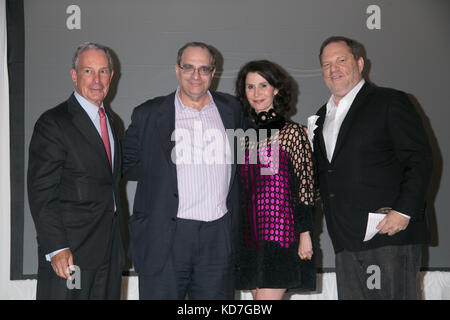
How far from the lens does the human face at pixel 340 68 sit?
9.09ft

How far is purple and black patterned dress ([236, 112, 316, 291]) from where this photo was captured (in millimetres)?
2742

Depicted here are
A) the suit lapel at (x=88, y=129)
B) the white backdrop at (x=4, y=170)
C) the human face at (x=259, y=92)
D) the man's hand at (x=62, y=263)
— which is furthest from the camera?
the white backdrop at (x=4, y=170)

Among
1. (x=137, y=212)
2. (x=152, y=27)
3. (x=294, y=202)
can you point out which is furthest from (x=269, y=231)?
(x=152, y=27)

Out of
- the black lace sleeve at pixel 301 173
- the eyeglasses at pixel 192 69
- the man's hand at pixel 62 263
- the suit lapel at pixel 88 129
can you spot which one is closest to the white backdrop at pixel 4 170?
the suit lapel at pixel 88 129

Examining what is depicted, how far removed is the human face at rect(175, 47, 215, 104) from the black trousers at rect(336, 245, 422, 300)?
1.35 m

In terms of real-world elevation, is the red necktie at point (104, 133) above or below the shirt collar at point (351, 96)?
below

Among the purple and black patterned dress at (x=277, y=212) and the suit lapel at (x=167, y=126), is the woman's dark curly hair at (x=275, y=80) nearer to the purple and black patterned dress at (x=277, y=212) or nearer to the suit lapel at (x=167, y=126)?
the purple and black patterned dress at (x=277, y=212)

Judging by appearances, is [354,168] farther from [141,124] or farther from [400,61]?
[400,61]

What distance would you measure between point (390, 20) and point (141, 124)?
2.84 metres

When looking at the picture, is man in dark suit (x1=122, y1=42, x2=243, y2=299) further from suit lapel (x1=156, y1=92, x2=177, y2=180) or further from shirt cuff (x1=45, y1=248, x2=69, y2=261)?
shirt cuff (x1=45, y1=248, x2=69, y2=261)

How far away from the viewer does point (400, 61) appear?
4.32 metres

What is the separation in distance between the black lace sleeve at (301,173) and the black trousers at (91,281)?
43.1 inches

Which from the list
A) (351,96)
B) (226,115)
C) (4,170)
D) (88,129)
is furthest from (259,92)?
(4,170)

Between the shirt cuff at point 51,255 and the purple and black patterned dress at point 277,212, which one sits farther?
the purple and black patterned dress at point 277,212
